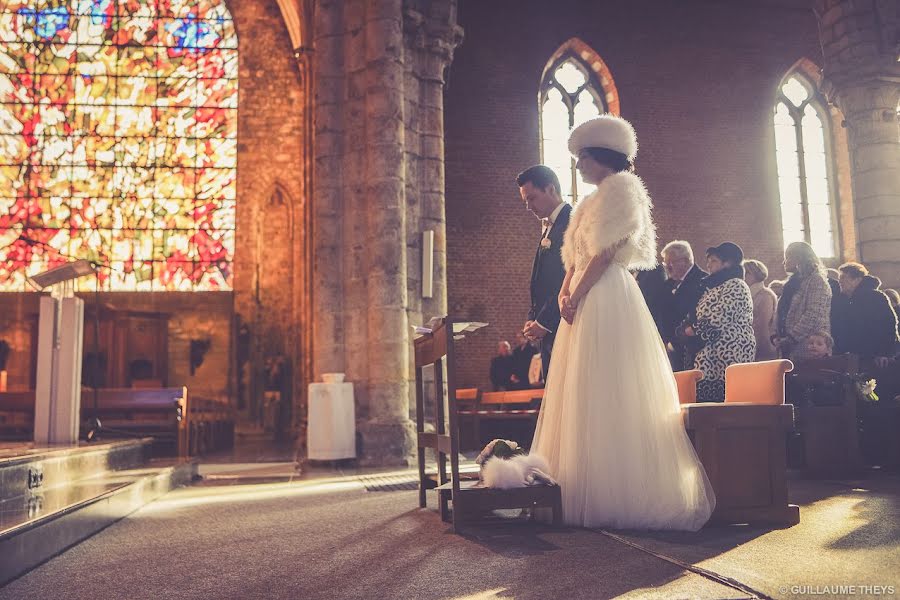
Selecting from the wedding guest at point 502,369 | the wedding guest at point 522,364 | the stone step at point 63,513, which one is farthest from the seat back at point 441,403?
the wedding guest at point 502,369

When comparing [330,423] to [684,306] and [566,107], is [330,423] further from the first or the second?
[566,107]

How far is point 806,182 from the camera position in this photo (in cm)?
1616

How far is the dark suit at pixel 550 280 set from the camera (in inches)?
166

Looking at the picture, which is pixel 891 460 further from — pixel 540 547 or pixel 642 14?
pixel 642 14

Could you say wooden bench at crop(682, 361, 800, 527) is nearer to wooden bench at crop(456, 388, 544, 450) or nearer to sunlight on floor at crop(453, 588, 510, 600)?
sunlight on floor at crop(453, 588, 510, 600)

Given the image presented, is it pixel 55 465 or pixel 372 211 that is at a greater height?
pixel 372 211

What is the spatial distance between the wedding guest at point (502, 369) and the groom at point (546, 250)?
7.30m

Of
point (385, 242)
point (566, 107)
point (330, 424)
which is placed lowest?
point (330, 424)

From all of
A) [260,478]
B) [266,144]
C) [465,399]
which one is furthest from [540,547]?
[266,144]

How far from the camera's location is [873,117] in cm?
1034

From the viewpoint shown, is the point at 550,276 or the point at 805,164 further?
the point at 805,164

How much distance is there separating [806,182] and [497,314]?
22.4 ft

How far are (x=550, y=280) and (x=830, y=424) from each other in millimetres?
2865

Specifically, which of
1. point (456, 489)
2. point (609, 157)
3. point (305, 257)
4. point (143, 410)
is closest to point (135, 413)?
point (143, 410)
